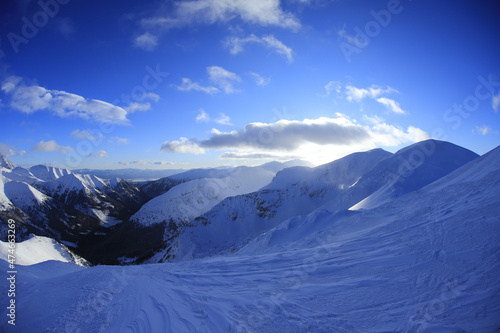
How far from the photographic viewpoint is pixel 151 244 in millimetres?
117438

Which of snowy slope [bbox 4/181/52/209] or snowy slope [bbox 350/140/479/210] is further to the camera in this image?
snowy slope [bbox 4/181/52/209]

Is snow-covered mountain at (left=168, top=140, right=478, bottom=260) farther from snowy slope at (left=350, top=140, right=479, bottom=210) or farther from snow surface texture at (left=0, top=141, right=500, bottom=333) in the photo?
snow surface texture at (left=0, top=141, right=500, bottom=333)

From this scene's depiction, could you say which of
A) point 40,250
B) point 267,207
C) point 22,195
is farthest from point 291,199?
point 22,195

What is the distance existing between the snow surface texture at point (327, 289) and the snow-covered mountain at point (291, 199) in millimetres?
37540

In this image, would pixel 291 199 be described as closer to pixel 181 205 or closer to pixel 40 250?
pixel 40 250

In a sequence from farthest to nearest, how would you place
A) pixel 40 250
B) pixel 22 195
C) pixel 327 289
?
pixel 22 195, pixel 40 250, pixel 327 289

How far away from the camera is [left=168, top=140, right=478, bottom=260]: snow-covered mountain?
49625 mm

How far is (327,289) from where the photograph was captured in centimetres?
915

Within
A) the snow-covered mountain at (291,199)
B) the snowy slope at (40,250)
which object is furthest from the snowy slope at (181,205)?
the snowy slope at (40,250)

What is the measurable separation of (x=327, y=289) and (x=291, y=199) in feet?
268

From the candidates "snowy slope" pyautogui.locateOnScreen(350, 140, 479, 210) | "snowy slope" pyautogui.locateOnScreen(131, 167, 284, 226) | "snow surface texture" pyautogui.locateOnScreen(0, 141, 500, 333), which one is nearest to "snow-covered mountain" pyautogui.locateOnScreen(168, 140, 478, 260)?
"snowy slope" pyautogui.locateOnScreen(350, 140, 479, 210)

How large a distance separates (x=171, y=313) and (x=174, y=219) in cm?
14584

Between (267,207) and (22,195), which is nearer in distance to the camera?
(267,207)

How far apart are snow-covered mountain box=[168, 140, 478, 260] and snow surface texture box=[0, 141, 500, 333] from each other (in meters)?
37.5
